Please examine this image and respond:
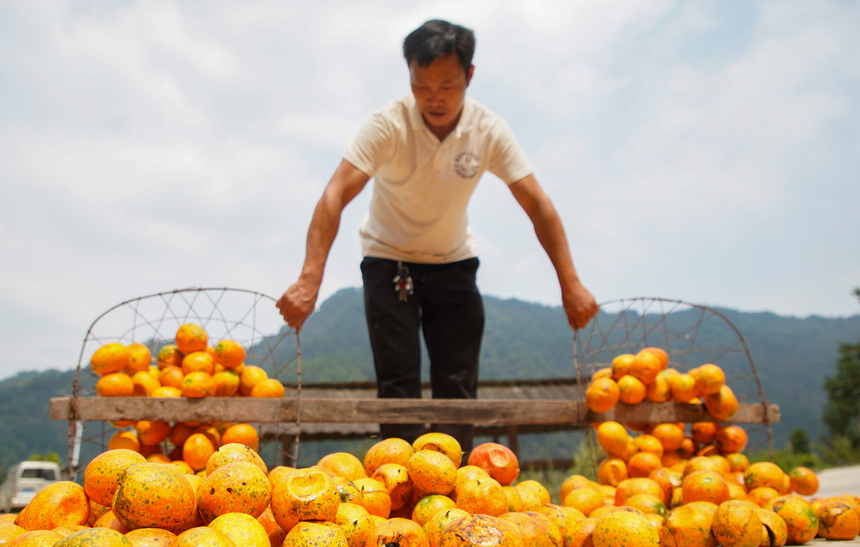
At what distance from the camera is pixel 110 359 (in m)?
2.69

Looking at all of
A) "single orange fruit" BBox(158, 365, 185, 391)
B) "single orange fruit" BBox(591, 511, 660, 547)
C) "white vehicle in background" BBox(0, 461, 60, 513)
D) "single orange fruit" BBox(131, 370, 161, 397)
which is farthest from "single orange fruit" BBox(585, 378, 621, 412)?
"white vehicle in background" BBox(0, 461, 60, 513)

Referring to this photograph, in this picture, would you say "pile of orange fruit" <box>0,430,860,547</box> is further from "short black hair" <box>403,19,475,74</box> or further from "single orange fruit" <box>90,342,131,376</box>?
"short black hair" <box>403,19,475,74</box>

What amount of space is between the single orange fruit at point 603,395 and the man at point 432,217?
0.37m

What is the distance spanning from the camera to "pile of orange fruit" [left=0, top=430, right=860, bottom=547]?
3.80 feet

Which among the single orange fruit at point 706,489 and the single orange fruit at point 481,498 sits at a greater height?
the single orange fruit at point 481,498

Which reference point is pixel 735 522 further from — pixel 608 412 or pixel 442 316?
pixel 442 316

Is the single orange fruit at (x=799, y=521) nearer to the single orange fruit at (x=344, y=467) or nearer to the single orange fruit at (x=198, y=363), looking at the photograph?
the single orange fruit at (x=344, y=467)

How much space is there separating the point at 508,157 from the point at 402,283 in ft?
3.27

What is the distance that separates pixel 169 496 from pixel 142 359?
1.85 m

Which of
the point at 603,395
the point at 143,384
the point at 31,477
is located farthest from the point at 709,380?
the point at 31,477

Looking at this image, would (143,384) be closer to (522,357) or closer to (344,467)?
(344,467)

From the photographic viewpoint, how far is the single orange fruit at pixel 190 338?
2869mm

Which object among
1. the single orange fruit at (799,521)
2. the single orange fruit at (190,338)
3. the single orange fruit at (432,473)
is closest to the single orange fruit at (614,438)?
the single orange fruit at (799,521)

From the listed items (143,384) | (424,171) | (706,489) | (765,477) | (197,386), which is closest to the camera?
(706,489)
